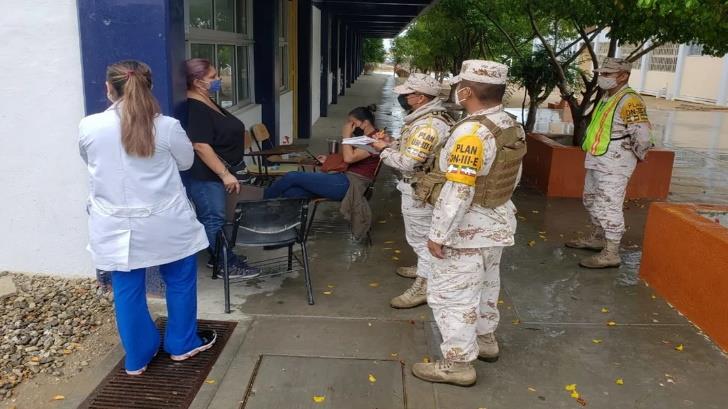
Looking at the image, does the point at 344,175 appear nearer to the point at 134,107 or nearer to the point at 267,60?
the point at 134,107

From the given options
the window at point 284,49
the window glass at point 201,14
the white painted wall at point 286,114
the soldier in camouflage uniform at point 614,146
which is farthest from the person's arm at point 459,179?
the window at point 284,49

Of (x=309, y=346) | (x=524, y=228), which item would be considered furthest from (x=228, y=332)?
(x=524, y=228)

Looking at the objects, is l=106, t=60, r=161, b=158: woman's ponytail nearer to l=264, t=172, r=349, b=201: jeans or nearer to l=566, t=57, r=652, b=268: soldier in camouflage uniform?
l=264, t=172, r=349, b=201: jeans

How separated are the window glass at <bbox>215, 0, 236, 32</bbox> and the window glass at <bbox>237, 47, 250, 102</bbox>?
1.71 feet

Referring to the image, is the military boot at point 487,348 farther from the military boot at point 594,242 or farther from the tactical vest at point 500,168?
the military boot at point 594,242

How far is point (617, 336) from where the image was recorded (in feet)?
12.7

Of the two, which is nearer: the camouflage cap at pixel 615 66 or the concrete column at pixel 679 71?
the camouflage cap at pixel 615 66

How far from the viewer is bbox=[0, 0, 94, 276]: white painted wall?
3980mm

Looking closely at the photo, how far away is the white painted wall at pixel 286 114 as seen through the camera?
964cm

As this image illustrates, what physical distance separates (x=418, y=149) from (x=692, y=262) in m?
2.09

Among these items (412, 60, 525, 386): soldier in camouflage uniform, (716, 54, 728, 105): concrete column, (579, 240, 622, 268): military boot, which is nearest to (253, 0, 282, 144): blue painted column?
(579, 240, 622, 268): military boot

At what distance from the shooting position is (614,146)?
16.3 feet

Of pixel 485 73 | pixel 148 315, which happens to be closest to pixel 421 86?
pixel 485 73

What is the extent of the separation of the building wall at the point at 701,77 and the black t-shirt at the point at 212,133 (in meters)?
27.4
